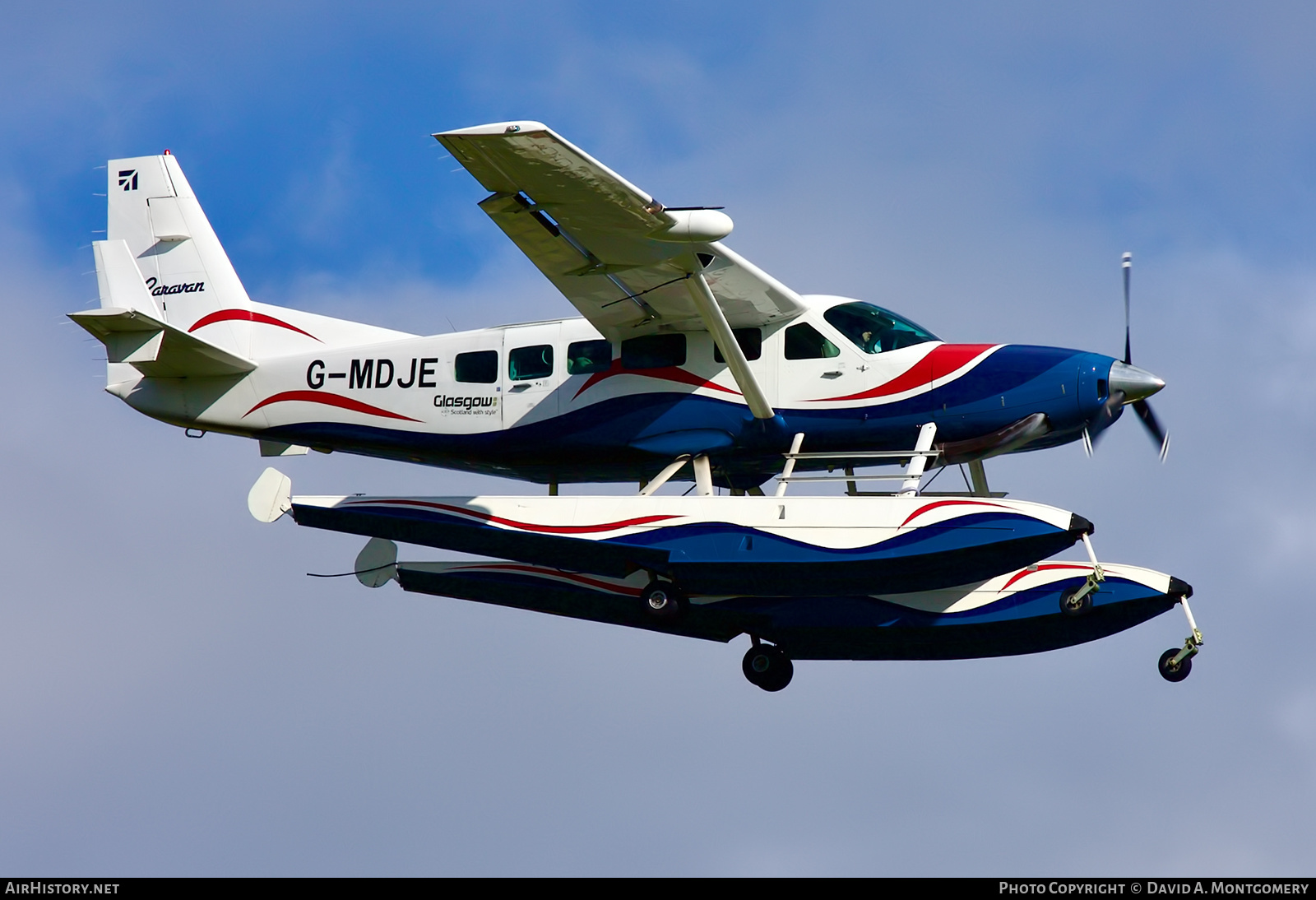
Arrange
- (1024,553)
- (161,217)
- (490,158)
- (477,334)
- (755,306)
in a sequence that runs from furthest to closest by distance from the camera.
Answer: (161,217) → (477,334) → (755,306) → (1024,553) → (490,158)

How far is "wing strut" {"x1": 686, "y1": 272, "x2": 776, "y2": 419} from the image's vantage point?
1816 centimetres

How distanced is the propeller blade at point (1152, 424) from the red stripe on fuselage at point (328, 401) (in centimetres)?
870

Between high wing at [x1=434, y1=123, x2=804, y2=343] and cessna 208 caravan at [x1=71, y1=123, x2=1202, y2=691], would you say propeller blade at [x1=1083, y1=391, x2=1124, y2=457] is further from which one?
high wing at [x1=434, y1=123, x2=804, y2=343]

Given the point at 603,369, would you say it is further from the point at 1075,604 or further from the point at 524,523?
the point at 1075,604

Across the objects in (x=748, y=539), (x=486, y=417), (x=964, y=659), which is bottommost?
(x=964, y=659)

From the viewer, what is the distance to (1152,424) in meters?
19.8

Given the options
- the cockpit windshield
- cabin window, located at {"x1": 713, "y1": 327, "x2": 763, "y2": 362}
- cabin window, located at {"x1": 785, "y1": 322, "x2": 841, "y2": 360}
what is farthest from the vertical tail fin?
the cockpit windshield

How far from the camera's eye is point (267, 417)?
20.8 metres

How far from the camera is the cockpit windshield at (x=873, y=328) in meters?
19.1

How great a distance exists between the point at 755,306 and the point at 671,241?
2.51 metres

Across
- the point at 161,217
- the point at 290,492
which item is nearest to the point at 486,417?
the point at 290,492

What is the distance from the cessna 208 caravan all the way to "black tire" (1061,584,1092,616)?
0.05 m

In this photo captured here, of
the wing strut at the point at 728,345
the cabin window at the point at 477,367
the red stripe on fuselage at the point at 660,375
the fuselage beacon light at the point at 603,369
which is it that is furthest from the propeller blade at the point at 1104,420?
the cabin window at the point at 477,367

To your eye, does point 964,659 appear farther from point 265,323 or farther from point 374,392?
point 265,323
